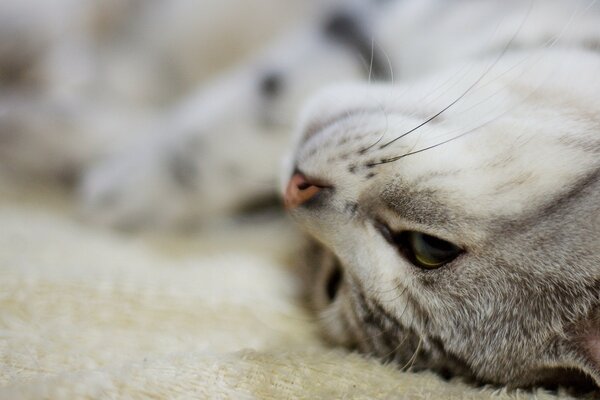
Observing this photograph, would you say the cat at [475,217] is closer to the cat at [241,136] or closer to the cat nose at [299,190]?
the cat nose at [299,190]

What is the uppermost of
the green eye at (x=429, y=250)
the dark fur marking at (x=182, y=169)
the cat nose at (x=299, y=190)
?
the dark fur marking at (x=182, y=169)

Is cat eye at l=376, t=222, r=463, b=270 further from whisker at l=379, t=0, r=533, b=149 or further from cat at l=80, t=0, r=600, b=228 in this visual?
cat at l=80, t=0, r=600, b=228

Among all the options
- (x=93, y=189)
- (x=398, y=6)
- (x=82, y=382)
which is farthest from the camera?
(x=93, y=189)

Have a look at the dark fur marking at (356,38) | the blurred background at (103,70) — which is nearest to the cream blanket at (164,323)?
the blurred background at (103,70)

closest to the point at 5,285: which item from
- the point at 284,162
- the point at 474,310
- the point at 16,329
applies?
the point at 16,329

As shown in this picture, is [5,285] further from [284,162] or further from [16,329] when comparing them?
[284,162]

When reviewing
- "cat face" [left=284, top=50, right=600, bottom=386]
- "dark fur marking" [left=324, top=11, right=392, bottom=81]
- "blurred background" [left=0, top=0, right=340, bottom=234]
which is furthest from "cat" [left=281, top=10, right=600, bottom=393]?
"blurred background" [left=0, top=0, right=340, bottom=234]

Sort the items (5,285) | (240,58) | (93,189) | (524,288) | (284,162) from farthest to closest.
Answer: (240,58) < (93,189) < (284,162) < (5,285) < (524,288)
